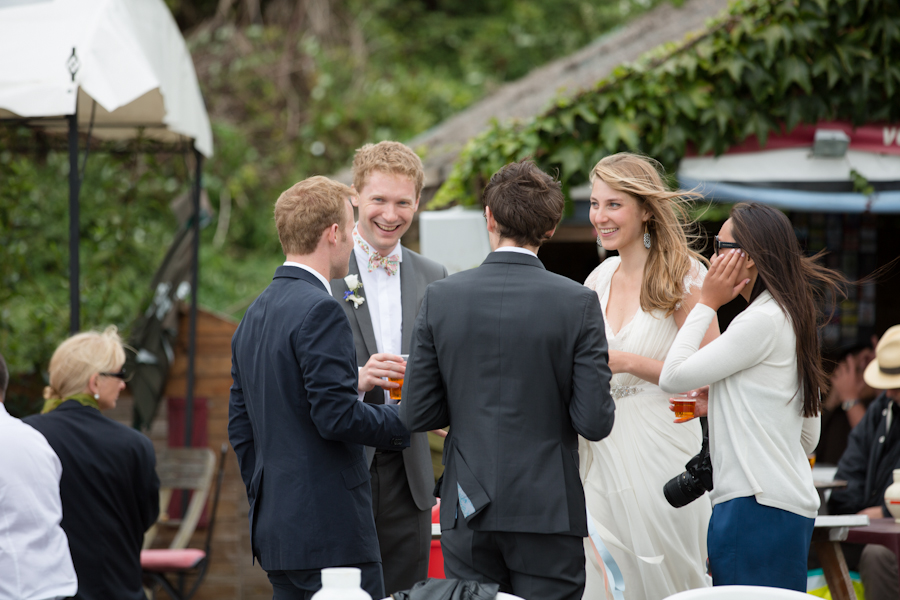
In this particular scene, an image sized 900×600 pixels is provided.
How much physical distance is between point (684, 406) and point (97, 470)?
2.21 m

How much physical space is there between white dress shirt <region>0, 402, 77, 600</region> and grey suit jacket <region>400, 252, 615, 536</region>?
4.19 ft

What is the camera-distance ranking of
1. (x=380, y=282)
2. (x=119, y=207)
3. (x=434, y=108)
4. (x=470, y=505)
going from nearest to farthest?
(x=470, y=505) < (x=380, y=282) < (x=119, y=207) < (x=434, y=108)

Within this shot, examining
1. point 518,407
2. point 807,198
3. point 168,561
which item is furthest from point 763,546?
point 168,561

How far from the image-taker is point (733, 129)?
4.79 m

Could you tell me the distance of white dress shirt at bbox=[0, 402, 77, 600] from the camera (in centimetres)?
246

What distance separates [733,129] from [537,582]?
135 inches

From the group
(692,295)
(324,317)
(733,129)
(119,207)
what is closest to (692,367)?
(692,295)

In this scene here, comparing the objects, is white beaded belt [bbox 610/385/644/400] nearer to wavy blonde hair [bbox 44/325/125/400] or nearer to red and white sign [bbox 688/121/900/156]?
wavy blonde hair [bbox 44/325/125/400]

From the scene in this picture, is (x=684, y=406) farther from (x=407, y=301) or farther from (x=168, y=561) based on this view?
(x=168, y=561)

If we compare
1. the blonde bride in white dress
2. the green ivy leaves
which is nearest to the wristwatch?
the green ivy leaves

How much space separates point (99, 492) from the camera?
10.7ft

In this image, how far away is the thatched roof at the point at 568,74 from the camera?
6.49 m

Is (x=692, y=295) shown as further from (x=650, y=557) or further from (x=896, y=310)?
(x=896, y=310)

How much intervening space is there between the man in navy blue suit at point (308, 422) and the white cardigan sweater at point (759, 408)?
89 centimetres
